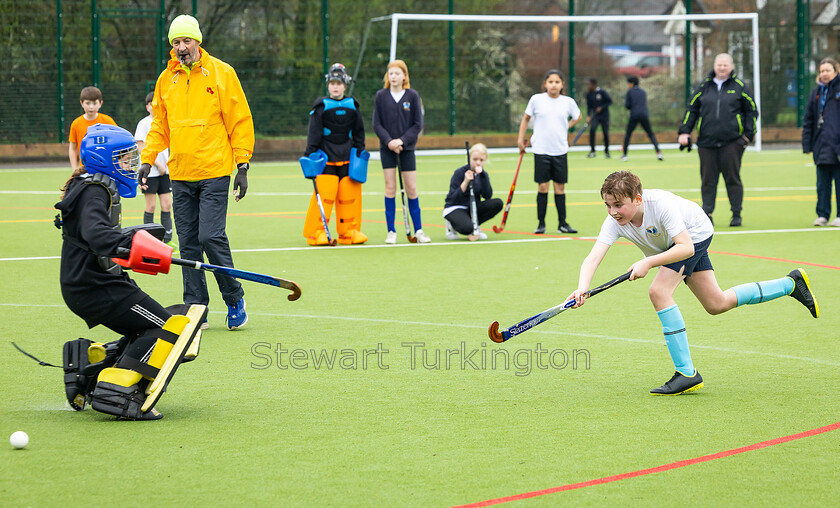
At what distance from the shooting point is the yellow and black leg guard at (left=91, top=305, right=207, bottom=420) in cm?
499

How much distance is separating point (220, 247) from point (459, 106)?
2110 cm

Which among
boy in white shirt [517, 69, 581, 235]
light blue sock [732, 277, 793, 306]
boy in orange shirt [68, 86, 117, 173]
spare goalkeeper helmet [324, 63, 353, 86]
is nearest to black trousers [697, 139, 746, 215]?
boy in white shirt [517, 69, 581, 235]

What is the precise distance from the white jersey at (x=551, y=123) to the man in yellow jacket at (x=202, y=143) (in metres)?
5.55

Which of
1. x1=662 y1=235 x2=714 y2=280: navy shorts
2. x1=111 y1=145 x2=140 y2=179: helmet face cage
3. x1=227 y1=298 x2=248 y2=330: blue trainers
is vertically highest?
x1=111 y1=145 x2=140 y2=179: helmet face cage

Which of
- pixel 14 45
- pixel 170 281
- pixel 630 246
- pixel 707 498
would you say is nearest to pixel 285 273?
pixel 170 281

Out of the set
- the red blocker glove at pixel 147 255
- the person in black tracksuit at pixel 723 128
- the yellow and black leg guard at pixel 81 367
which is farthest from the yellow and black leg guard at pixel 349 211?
the red blocker glove at pixel 147 255

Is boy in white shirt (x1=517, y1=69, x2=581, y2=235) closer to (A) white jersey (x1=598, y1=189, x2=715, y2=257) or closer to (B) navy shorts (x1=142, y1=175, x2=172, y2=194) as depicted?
(B) navy shorts (x1=142, y1=175, x2=172, y2=194)

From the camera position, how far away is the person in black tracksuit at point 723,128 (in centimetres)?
1261

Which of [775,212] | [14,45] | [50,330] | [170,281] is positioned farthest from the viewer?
[14,45]

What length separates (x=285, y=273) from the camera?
9.64m

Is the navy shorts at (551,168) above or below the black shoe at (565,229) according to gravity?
above

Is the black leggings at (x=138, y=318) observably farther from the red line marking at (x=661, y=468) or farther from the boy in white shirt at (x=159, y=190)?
the boy in white shirt at (x=159, y=190)

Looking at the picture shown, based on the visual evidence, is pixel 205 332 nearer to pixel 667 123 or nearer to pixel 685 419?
pixel 685 419

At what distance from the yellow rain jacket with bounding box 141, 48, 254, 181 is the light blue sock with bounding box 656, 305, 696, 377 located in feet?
10.4
